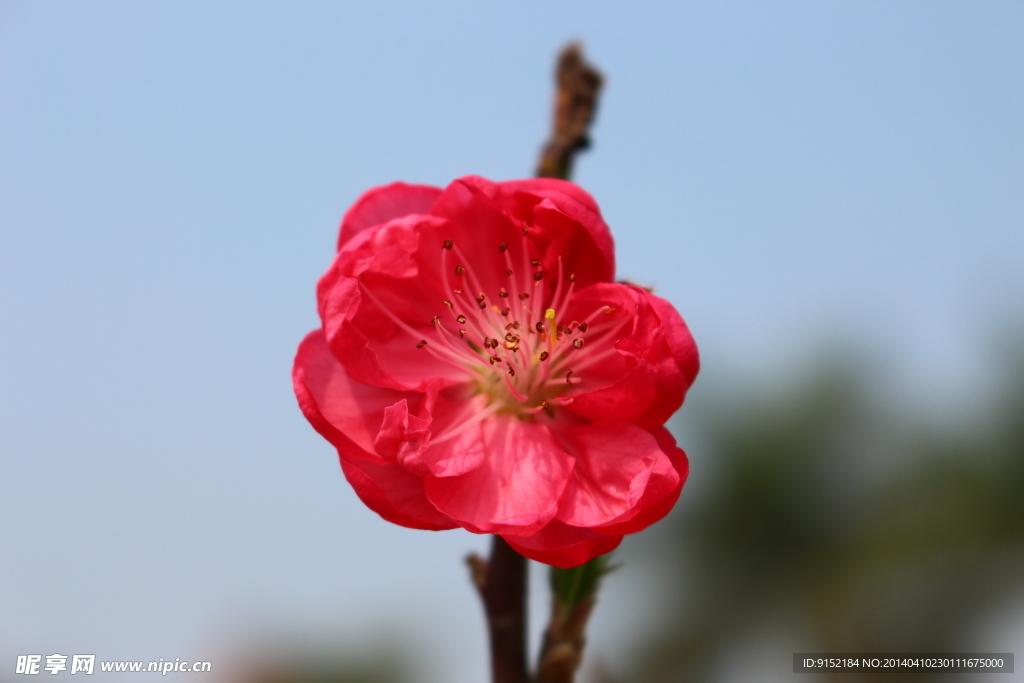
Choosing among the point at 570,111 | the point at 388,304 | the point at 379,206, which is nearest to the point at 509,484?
the point at 388,304

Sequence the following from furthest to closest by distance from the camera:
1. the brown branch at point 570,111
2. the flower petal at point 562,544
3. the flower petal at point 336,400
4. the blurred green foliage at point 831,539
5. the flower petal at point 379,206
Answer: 1. the blurred green foliage at point 831,539
2. the brown branch at point 570,111
3. the flower petal at point 379,206
4. the flower petal at point 336,400
5. the flower petal at point 562,544

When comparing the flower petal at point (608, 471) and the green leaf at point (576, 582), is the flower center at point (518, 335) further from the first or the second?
the green leaf at point (576, 582)

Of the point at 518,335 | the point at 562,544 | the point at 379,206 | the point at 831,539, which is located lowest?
the point at 831,539

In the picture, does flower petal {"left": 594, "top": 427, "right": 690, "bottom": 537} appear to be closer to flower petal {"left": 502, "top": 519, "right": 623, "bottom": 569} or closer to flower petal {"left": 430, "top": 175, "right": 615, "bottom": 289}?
flower petal {"left": 502, "top": 519, "right": 623, "bottom": 569}

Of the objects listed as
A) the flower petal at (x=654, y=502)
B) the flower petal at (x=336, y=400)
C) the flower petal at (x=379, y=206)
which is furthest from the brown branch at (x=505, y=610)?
the flower petal at (x=379, y=206)

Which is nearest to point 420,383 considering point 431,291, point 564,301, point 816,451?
point 431,291

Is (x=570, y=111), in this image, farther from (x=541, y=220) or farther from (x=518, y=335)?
(x=518, y=335)

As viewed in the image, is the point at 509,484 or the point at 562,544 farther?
the point at 509,484

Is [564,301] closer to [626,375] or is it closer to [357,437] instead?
[626,375]
